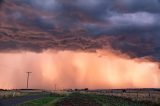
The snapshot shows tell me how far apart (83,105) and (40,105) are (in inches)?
223

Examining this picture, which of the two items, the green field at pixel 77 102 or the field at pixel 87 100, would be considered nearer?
the green field at pixel 77 102

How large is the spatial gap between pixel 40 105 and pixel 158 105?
2584 cm

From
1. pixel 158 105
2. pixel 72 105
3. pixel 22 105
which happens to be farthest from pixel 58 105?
pixel 158 105

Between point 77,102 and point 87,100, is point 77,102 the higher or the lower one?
the lower one

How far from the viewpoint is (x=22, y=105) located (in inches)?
1721

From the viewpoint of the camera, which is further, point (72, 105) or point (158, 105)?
point (158, 105)

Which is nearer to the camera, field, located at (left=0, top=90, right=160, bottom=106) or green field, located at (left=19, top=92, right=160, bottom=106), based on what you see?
green field, located at (left=19, top=92, right=160, bottom=106)

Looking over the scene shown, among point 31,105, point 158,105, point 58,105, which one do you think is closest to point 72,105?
point 58,105

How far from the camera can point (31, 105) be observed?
44.8 meters

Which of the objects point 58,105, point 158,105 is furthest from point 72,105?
point 158,105

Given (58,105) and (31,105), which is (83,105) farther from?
(31,105)

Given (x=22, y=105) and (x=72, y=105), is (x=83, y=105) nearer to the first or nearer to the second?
(x=72, y=105)

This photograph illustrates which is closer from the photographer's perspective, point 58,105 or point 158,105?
point 58,105

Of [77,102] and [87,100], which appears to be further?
[87,100]
